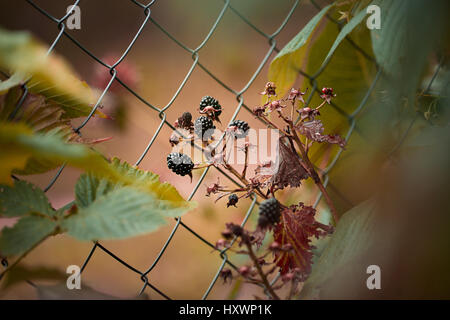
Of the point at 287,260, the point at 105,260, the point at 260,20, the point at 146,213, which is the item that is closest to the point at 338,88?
the point at 287,260

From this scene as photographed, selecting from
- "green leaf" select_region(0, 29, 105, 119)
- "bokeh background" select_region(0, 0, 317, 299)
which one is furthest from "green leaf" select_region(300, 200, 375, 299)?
"bokeh background" select_region(0, 0, 317, 299)

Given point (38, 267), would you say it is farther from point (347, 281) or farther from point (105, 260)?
point (105, 260)

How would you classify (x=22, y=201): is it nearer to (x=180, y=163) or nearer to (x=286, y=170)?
(x=180, y=163)

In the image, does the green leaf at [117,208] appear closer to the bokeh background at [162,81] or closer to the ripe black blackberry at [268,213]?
the ripe black blackberry at [268,213]

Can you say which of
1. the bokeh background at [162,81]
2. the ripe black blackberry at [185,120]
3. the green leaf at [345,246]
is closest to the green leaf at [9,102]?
the ripe black blackberry at [185,120]

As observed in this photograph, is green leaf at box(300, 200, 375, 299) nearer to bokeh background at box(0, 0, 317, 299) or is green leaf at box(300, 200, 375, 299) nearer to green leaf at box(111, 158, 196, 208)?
green leaf at box(111, 158, 196, 208)

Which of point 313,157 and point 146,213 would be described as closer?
point 146,213

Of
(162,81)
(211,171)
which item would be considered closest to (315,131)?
(211,171)
